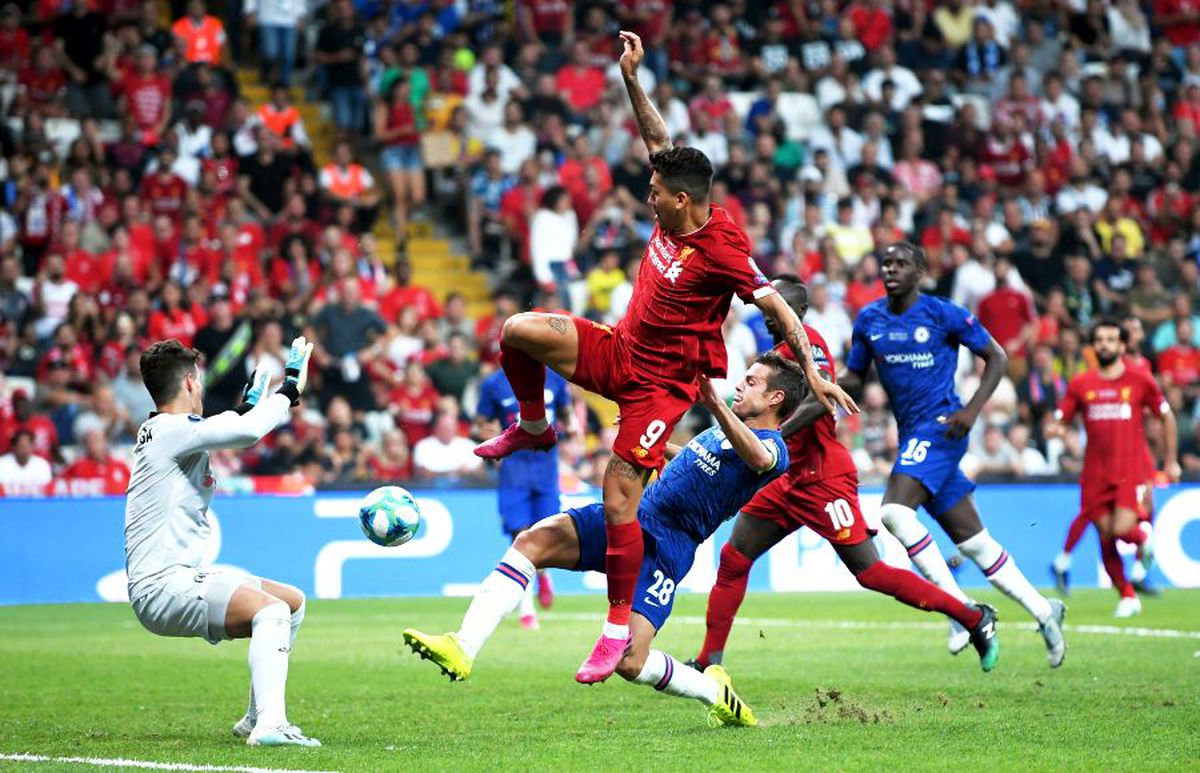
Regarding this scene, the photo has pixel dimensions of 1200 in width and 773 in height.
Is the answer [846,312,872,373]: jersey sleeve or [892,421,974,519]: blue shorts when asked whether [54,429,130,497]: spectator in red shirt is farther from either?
[892,421,974,519]: blue shorts

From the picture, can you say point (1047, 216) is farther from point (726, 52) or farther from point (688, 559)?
point (688, 559)

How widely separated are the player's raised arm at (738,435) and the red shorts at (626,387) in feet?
0.76

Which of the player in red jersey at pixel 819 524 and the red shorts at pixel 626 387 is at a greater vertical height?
the red shorts at pixel 626 387

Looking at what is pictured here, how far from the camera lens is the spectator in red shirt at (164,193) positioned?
21672mm

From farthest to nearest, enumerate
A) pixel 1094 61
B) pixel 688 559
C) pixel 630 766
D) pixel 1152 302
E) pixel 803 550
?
pixel 1094 61 → pixel 1152 302 → pixel 803 550 → pixel 688 559 → pixel 630 766

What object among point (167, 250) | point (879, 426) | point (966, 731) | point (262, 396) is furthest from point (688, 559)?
point (167, 250)

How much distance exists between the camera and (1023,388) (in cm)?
2214

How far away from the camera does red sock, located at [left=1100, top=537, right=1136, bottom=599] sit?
1622 centimetres

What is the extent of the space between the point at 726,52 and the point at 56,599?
13371 millimetres

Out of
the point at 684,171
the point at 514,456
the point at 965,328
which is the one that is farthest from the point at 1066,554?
the point at 684,171

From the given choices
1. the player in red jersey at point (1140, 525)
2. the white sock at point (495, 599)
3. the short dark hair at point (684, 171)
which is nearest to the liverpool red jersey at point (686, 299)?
the short dark hair at point (684, 171)

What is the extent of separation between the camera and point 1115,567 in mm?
16484

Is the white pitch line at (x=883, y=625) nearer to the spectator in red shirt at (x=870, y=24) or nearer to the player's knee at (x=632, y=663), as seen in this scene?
the player's knee at (x=632, y=663)

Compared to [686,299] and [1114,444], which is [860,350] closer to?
[686,299]
